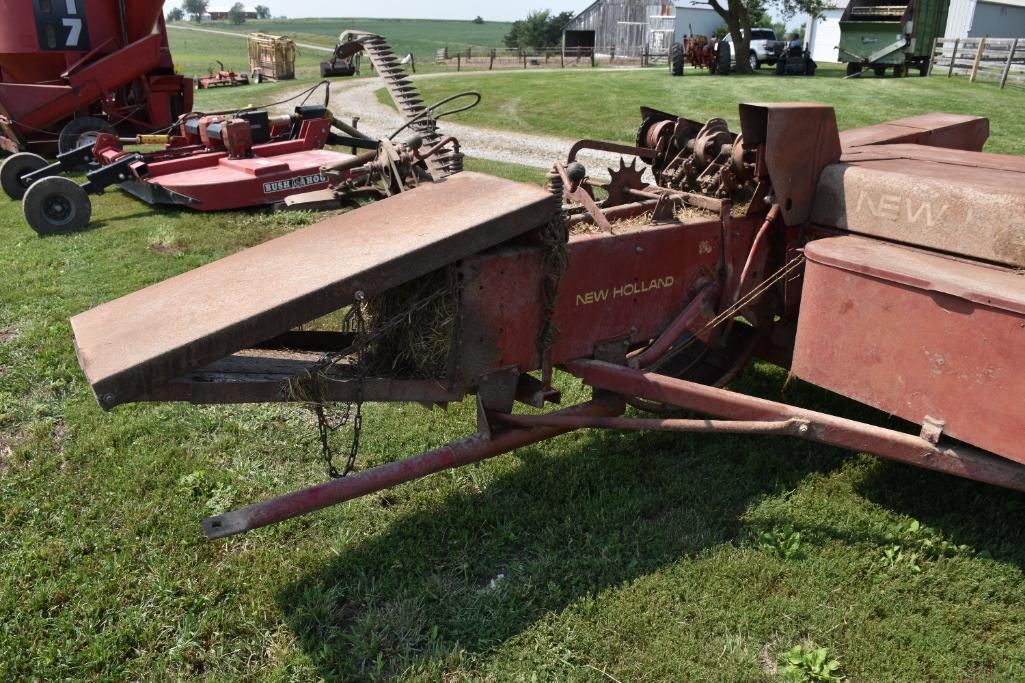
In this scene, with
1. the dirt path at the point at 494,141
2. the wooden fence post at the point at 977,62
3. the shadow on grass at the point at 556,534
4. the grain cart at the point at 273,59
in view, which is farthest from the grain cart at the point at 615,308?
the grain cart at the point at 273,59

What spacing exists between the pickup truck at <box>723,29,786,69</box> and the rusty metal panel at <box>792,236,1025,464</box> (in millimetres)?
29934

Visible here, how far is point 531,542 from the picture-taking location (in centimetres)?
361

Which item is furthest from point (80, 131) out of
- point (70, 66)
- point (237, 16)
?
point (237, 16)

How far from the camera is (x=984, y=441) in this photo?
3.11m

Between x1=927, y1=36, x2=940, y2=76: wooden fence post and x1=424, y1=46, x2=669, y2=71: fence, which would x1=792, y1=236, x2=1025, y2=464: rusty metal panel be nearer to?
x1=927, y1=36, x2=940, y2=76: wooden fence post

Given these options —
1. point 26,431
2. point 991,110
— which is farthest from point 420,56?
point 26,431

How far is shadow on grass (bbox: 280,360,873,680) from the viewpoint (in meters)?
3.11

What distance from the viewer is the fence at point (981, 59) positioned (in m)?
22.1

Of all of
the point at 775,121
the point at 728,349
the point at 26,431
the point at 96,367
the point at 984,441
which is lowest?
the point at 26,431

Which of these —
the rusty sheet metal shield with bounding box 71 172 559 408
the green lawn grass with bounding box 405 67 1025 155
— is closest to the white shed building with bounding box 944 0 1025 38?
the green lawn grass with bounding box 405 67 1025 155

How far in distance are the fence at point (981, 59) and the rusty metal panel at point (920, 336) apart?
2099cm

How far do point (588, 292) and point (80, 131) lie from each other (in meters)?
12.1

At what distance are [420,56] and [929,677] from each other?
5219 cm

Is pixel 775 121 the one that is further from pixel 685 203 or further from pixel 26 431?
pixel 26 431
